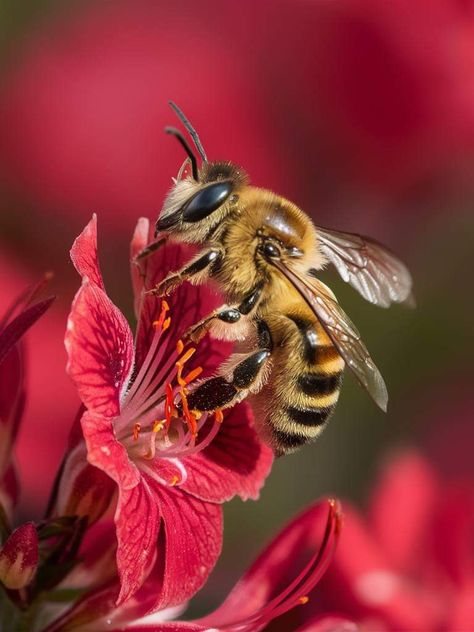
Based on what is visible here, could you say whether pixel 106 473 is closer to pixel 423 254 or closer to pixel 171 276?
pixel 171 276

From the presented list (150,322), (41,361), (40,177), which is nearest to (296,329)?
(150,322)

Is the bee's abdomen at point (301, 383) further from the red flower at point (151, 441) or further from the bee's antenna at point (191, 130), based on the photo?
the bee's antenna at point (191, 130)

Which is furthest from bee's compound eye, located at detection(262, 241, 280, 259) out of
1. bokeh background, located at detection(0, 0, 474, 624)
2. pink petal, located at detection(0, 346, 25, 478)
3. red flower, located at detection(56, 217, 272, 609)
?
bokeh background, located at detection(0, 0, 474, 624)

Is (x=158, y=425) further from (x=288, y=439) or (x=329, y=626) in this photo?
(x=329, y=626)

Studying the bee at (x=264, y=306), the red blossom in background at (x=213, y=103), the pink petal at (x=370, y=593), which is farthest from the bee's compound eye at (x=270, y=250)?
the red blossom in background at (x=213, y=103)

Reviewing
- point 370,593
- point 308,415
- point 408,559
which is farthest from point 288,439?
point 408,559

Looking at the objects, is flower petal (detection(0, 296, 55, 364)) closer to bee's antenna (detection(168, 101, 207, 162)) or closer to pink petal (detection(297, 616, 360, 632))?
bee's antenna (detection(168, 101, 207, 162))
